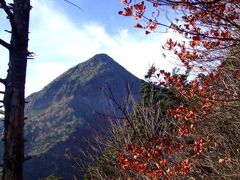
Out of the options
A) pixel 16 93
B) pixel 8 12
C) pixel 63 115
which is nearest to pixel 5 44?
pixel 8 12

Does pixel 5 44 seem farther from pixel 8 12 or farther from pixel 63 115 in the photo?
pixel 63 115

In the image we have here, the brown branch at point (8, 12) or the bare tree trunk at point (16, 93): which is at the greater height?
the brown branch at point (8, 12)

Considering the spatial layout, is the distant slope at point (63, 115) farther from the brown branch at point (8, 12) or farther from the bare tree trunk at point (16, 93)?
the brown branch at point (8, 12)

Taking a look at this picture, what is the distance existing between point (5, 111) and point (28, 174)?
92105mm

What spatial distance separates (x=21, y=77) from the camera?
5.32 metres

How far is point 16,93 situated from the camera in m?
5.22

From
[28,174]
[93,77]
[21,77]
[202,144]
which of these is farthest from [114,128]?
[93,77]

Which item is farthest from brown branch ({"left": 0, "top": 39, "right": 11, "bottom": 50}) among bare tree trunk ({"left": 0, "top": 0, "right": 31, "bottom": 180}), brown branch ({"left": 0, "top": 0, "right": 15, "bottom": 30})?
brown branch ({"left": 0, "top": 0, "right": 15, "bottom": 30})

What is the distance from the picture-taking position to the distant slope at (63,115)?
306ft

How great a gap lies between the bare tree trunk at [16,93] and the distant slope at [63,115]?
28.7m

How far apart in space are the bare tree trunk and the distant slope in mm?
28740

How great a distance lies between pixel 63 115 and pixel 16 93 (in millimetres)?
135197

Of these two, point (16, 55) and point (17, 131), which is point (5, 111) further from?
point (16, 55)

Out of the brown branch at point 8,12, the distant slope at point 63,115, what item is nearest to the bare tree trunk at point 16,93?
the brown branch at point 8,12
